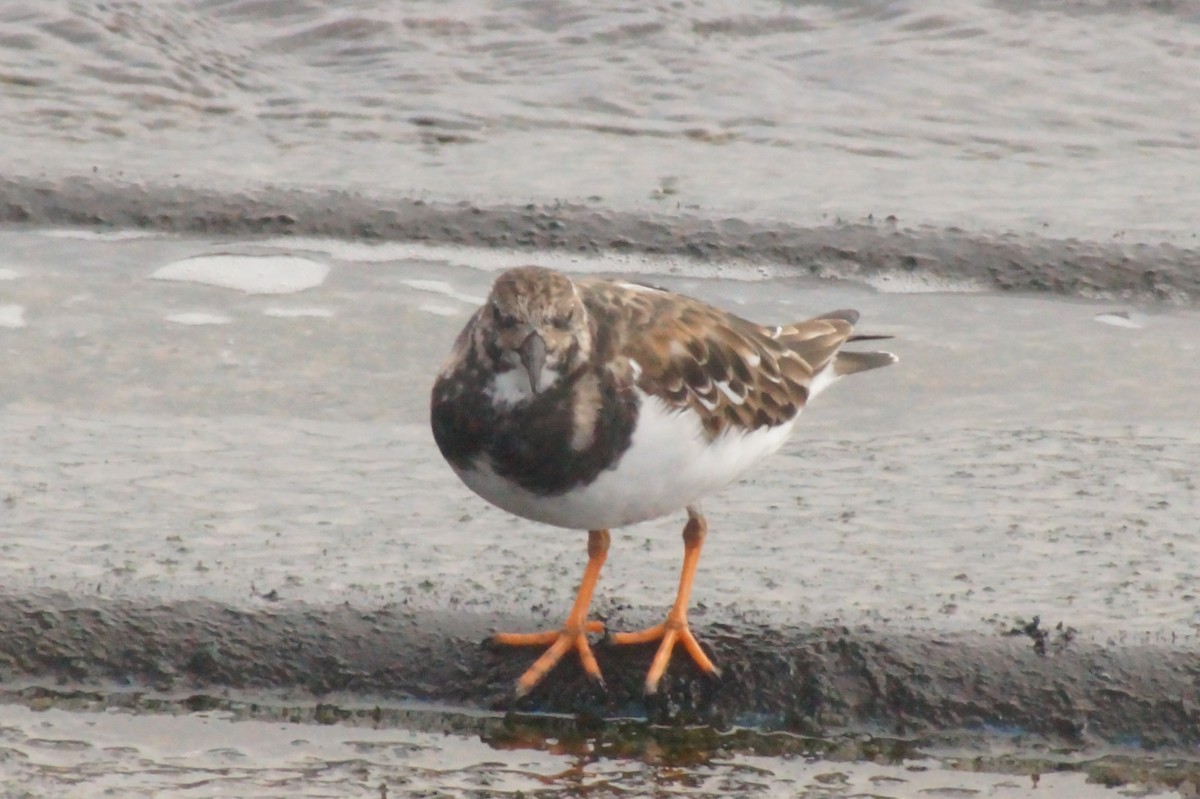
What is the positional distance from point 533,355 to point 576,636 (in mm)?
474

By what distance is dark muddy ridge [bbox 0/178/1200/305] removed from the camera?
4969 mm

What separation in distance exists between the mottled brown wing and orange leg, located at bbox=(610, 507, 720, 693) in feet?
0.60

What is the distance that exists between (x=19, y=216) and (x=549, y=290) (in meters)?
2.90

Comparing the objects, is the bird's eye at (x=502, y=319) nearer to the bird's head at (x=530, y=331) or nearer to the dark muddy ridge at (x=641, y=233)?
the bird's head at (x=530, y=331)

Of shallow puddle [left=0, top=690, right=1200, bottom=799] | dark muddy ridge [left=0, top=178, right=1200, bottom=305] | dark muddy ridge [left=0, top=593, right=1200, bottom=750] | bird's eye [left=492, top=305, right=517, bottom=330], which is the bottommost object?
shallow puddle [left=0, top=690, right=1200, bottom=799]

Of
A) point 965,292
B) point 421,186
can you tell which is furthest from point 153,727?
point 421,186

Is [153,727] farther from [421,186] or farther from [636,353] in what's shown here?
[421,186]

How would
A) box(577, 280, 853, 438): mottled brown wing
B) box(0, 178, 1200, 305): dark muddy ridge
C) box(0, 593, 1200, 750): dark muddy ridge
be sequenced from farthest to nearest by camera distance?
box(0, 178, 1200, 305): dark muddy ridge < box(577, 280, 853, 438): mottled brown wing < box(0, 593, 1200, 750): dark muddy ridge

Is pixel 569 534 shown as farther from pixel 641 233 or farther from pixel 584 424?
pixel 641 233

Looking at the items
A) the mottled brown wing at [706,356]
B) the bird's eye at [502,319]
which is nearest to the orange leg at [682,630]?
the mottled brown wing at [706,356]

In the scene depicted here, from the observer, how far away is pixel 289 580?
10.1 ft

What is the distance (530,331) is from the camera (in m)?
2.86

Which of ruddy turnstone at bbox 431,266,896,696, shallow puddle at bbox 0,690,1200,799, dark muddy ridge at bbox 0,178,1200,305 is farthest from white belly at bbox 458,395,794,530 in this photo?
dark muddy ridge at bbox 0,178,1200,305

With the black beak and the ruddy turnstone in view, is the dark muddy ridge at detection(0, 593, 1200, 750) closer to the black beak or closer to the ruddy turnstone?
the ruddy turnstone
